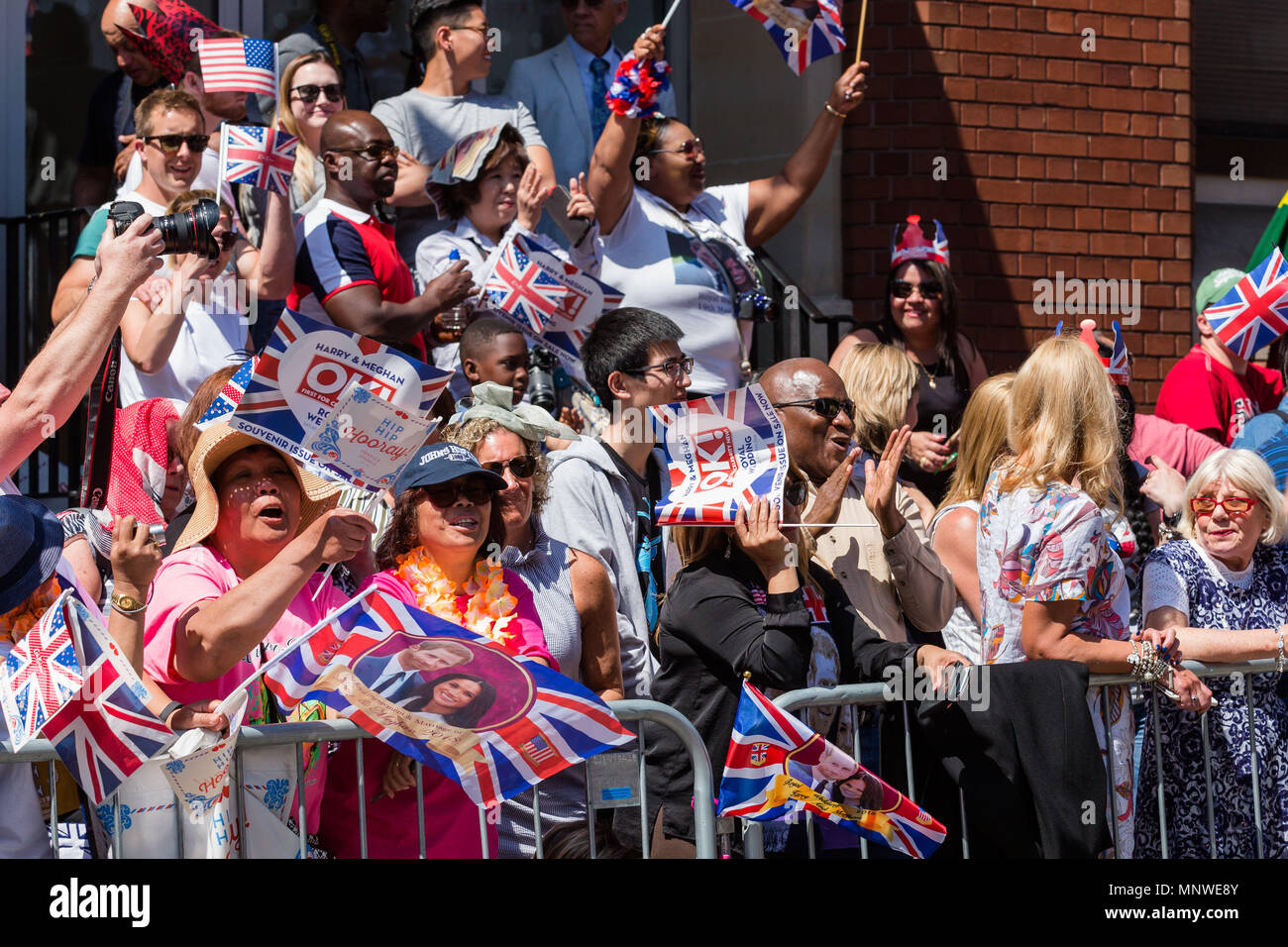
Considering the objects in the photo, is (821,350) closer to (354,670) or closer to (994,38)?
(994,38)

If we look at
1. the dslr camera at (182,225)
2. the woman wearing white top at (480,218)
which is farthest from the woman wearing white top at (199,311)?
the dslr camera at (182,225)

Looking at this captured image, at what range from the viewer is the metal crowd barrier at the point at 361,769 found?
378 centimetres

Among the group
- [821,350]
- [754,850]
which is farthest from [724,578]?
[821,350]

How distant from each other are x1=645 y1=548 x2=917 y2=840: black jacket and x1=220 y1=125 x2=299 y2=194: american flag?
2.38 m

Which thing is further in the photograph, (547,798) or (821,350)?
(821,350)

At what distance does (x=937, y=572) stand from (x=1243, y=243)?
7.09m

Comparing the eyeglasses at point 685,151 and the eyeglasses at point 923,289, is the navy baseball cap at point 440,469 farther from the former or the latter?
the eyeglasses at point 923,289

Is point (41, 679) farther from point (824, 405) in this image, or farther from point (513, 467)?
point (824, 405)

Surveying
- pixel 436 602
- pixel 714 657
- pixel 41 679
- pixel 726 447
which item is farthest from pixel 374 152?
pixel 41 679

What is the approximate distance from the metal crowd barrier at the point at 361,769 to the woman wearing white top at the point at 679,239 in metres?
2.37

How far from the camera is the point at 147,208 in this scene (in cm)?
634

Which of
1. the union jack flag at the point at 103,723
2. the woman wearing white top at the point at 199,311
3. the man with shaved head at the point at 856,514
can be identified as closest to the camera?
the union jack flag at the point at 103,723

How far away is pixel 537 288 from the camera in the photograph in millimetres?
6352
